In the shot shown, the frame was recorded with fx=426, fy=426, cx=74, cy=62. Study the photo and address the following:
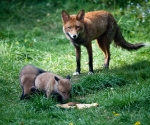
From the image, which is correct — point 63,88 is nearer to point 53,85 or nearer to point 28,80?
point 53,85

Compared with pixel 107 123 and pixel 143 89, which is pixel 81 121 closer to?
pixel 107 123

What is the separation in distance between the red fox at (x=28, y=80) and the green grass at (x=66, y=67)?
0.67 feet

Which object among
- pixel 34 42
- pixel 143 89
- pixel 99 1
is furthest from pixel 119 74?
pixel 99 1

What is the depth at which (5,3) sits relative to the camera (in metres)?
14.9

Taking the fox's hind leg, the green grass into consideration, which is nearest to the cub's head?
the green grass

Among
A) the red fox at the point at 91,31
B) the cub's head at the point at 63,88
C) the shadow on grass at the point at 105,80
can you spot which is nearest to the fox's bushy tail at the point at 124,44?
the red fox at the point at 91,31

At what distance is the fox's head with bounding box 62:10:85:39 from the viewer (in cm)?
893

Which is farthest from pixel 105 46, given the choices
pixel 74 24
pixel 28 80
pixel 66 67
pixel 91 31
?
pixel 28 80

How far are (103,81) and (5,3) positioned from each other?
7.97 m

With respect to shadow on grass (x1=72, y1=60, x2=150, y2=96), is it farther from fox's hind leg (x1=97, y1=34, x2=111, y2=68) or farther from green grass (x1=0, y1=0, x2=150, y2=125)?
fox's hind leg (x1=97, y1=34, x2=111, y2=68)

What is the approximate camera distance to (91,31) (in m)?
9.39

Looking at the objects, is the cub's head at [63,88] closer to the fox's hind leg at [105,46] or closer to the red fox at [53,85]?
the red fox at [53,85]

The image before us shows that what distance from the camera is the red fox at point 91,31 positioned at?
9031mm

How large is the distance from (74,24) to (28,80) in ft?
6.50
